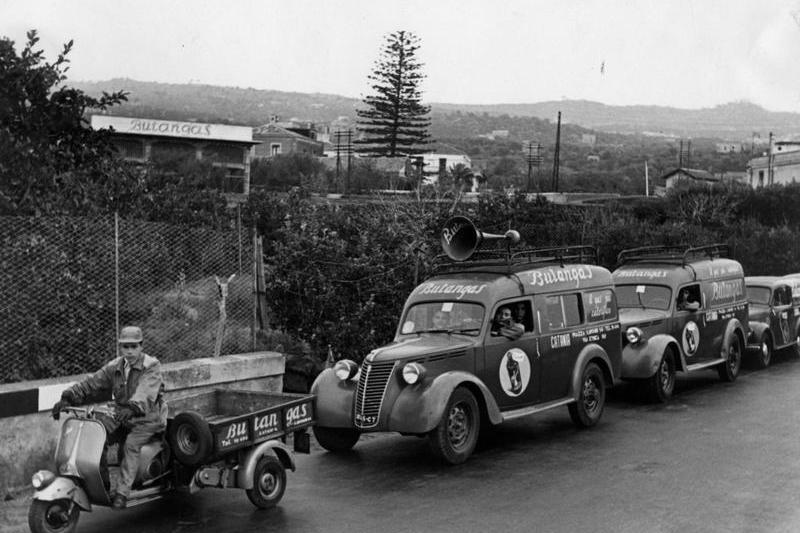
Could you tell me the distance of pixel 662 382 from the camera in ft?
48.3

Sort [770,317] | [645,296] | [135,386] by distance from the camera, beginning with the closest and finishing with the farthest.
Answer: [135,386] < [645,296] < [770,317]

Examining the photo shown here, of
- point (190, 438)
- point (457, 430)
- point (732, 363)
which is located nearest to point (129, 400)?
point (190, 438)

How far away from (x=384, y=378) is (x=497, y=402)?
65.3 inches

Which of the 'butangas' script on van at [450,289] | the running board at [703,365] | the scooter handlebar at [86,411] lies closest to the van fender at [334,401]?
the 'butangas' script on van at [450,289]

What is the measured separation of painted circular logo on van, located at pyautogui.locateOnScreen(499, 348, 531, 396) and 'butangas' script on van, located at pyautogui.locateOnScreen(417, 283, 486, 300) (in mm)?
883

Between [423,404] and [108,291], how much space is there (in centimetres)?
381

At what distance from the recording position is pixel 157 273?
1109 cm

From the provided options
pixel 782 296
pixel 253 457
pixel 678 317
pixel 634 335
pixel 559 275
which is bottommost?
pixel 253 457

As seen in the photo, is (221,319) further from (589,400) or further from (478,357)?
(589,400)

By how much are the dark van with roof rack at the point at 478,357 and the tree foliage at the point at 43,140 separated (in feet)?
14.0

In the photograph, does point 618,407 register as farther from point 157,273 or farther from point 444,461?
point 157,273

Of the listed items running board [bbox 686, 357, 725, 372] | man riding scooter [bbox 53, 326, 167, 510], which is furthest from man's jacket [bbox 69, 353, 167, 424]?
running board [bbox 686, 357, 725, 372]

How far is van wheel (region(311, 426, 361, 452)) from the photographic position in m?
11.2

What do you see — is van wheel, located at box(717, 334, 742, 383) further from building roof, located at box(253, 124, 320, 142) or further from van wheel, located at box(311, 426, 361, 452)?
building roof, located at box(253, 124, 320, 142)
